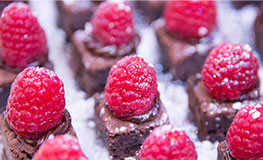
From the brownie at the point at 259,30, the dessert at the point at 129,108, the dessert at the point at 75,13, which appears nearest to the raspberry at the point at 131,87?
the dessert at the point at 129,108

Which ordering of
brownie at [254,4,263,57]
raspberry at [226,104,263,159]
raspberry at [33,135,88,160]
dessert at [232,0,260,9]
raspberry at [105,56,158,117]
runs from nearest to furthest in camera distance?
raspberry at [33,135,88,160] → raspberry at [226,104,263,159] → raspberry at [105,56,158,117] → brownie at [254,4,263,57] → dessert at [232,0,260,9]

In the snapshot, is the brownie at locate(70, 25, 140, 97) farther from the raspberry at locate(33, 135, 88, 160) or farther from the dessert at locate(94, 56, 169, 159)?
the raspberry at locate(33, 135, 88, 160)

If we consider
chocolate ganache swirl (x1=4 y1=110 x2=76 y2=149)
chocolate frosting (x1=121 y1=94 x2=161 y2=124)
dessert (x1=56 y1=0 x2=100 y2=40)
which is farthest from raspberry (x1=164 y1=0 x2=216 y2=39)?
chocolate ganache swirl (x1=4 y1=110 x2=76 y2=149)

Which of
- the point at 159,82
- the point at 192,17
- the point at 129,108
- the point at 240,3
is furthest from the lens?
the point at 240,3

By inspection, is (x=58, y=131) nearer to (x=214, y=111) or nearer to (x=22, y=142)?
(x=22, y=142)

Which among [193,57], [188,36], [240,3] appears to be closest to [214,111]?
[193,57]

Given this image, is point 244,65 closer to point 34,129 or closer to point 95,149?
point 95,149
